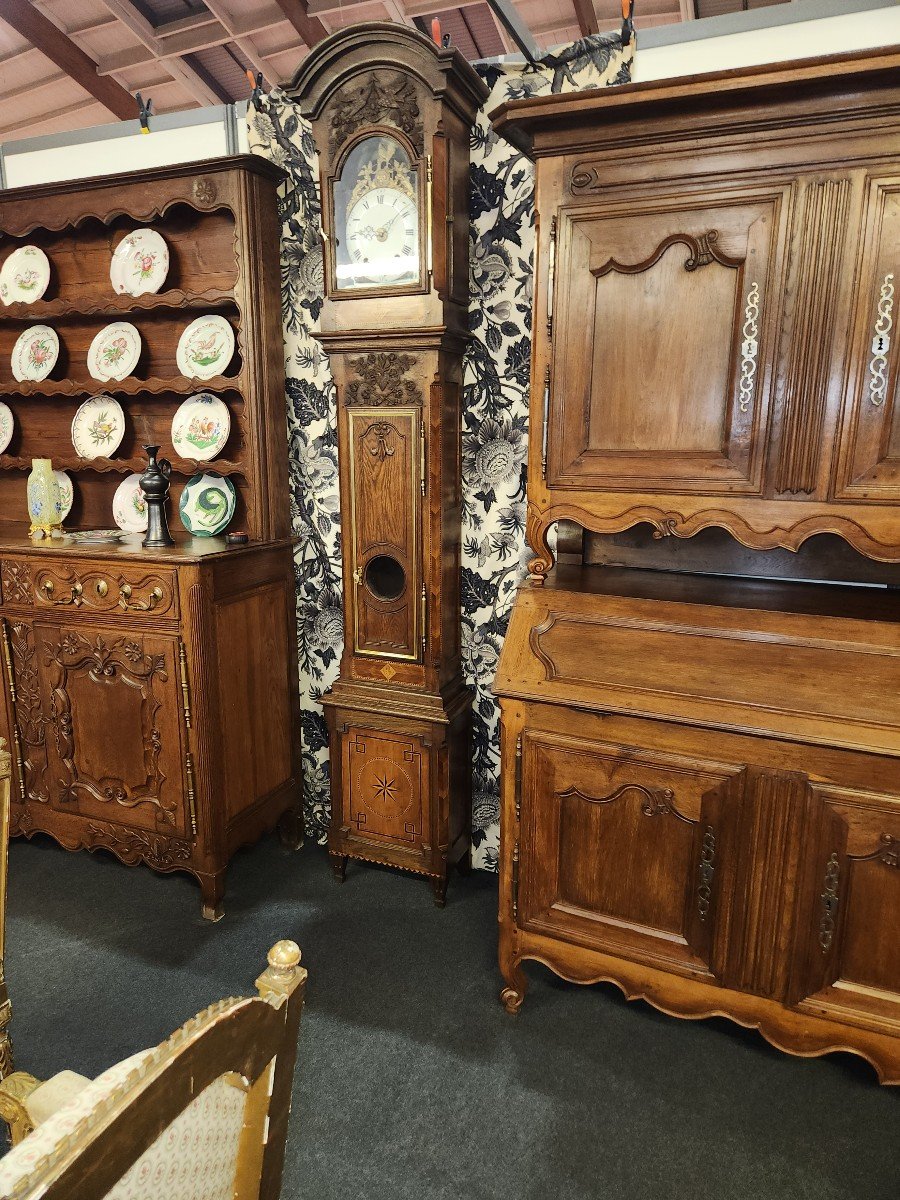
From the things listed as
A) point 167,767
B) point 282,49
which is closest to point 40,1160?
point 167,767

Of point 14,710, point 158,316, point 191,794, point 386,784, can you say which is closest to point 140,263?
point 158,316

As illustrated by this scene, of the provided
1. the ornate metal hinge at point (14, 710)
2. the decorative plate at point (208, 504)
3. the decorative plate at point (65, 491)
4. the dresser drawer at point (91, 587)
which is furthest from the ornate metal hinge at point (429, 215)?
the ornate metal hinge at point (14, 710)

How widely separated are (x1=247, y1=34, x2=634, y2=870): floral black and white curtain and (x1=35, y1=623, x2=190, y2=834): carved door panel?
1.79 feet

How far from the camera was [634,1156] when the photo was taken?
1469 mm

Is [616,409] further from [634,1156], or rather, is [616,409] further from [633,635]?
[634,1156]

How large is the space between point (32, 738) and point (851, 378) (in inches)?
98.6

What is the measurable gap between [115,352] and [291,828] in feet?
5.72

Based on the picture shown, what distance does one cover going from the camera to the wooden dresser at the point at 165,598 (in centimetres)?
214

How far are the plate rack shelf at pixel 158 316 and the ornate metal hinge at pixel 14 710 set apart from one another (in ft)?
1.80

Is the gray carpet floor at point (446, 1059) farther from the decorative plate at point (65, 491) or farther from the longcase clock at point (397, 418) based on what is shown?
the decorative plate at point (65, 491)

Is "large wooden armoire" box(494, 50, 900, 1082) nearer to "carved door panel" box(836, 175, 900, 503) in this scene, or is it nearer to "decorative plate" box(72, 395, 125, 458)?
"carved door panel" box(836, 175, 900, 503)

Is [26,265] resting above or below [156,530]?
above

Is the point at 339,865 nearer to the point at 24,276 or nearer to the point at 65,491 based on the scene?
the point at 65,491

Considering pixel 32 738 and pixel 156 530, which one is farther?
pixel 32 738
